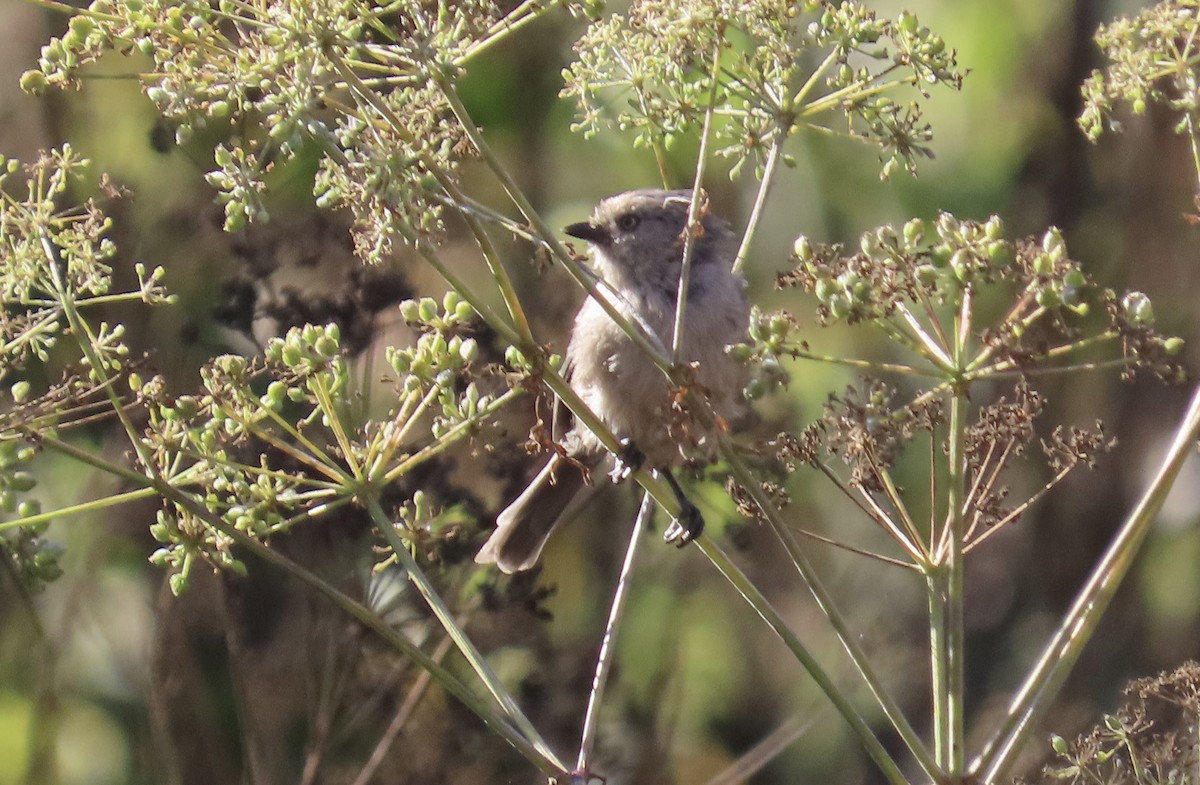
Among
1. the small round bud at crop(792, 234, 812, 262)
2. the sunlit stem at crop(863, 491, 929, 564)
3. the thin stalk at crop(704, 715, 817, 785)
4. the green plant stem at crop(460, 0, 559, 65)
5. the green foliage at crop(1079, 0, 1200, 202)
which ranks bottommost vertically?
the thin stalk at crop(704, 715, 817, 785)

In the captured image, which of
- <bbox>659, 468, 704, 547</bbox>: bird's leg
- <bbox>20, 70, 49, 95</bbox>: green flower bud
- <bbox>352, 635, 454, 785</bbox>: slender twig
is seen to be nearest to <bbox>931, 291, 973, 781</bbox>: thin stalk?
<bbox>659, 468, 704, 547</bbox>: bird's leg

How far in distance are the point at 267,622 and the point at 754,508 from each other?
2.46m

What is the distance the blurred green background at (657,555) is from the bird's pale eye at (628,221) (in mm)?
335

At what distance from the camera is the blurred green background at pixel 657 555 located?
4.87m

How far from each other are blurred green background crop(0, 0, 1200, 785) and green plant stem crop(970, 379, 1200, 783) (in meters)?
2.40

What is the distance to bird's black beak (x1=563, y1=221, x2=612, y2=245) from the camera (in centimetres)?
459

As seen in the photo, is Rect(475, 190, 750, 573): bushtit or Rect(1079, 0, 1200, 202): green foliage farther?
Rect(475, 190, 750, 573): bushtit

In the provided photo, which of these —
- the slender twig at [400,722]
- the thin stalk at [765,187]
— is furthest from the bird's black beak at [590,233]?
the thin stalk at [765,187]

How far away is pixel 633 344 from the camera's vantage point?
440 centimetres

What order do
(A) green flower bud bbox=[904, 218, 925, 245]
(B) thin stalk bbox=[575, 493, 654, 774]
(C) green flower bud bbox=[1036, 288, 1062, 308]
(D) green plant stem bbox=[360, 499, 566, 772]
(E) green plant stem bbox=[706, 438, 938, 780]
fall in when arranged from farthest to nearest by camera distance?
1. (B) thin stalk bbox=[575, 493, 654, 774]
2. (D) green plant stem bbox=[360, 499, 566, 772]
3. (E) green plant stem bbox=[706, 438, 938, 780]
4. (A) green flower bud bbox=[904, 218, 925, 245]
5. (C) green flower bud bbox=[1036, 288, 1062, 308]

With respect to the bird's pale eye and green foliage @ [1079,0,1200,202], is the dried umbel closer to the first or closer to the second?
green foliage @ [1079,0,1200,202]

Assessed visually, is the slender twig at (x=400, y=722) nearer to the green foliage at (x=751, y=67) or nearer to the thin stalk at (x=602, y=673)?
the thin stalk at (x=602, y=673)

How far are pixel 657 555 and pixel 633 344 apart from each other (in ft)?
5.70

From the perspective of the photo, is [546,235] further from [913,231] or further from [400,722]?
[400,722]
